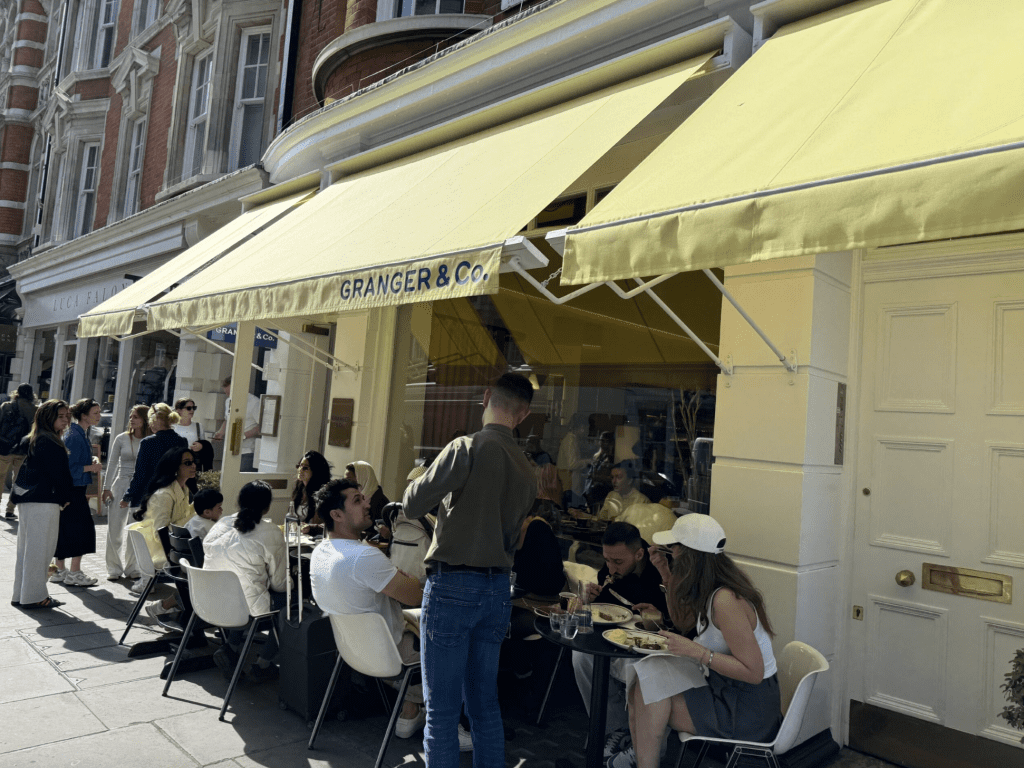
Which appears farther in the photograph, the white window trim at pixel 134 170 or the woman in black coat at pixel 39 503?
the white window trim at pixel 134 170

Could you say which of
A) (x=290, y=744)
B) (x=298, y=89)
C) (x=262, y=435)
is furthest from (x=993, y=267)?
(x=298, y=89)

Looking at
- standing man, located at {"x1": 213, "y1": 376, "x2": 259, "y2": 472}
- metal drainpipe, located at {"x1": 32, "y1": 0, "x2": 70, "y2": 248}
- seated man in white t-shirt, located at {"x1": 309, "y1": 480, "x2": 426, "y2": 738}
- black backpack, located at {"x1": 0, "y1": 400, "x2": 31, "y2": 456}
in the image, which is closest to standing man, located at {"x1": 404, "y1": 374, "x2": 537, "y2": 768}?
seated man in white t-shirt, located at {"x1": 309, "y1": 480, "x2": 426, "y2": 738}

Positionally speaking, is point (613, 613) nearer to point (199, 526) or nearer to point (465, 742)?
point (465, 742)

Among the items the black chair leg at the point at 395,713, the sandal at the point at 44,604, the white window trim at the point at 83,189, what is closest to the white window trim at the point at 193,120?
the white window trim at the point at 83,189

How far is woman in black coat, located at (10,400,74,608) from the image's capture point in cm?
670

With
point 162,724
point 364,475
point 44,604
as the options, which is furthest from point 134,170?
point 162,724

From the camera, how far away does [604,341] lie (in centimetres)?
618

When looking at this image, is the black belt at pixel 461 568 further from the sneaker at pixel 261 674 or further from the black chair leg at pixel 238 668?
the sneaker at pixel 261 674

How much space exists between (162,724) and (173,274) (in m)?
4.66

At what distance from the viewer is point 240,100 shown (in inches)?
502

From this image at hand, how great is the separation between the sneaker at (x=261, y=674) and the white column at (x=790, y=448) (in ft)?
10.9

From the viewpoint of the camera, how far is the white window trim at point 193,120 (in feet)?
44.1

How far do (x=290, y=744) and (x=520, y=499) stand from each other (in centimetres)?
208

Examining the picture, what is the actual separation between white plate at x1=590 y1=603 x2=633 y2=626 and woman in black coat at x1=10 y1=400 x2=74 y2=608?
5.17 meters
